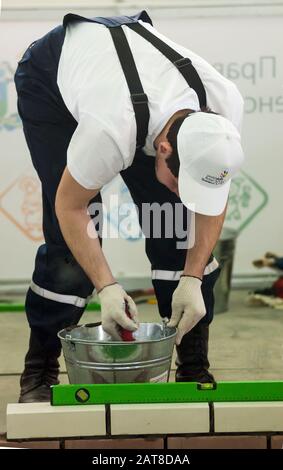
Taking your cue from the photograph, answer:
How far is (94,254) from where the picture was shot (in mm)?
2406

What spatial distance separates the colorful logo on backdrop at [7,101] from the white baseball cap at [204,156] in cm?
142

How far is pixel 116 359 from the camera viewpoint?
2.46m

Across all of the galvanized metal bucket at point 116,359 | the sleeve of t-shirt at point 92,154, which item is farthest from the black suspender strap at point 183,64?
the galvanized metal bucket at point 116,359

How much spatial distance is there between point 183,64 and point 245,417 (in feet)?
2.88

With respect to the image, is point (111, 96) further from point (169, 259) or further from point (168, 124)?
point (169, 259)

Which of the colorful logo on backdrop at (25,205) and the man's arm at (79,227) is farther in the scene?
the colorful logo on backdrop at (25,205)

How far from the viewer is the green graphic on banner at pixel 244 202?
12.9 feet

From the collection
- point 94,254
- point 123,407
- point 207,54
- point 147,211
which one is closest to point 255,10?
point 207,54

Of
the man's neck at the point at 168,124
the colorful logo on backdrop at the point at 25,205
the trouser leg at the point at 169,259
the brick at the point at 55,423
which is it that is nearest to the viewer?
the brick at the point at 55,423

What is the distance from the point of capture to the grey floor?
301 cm

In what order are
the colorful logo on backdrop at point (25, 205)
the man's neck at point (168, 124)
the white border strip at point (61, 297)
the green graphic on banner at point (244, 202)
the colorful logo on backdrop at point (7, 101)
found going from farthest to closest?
the green graphic on banner at point (244, 202) < the colorful logo on backdrop at point (25, 205) < the colorful logo on backdrop at point (7, 101) < the white border strip at point (61, 297) < the man's neck at point (168, 124)

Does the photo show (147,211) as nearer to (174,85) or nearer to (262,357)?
(174,85)

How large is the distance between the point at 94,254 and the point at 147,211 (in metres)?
0.30

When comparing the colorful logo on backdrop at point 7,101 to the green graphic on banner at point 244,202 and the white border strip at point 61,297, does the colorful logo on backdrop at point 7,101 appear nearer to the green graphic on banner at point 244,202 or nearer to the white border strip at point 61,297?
the green graphic on banner at point 244,202
